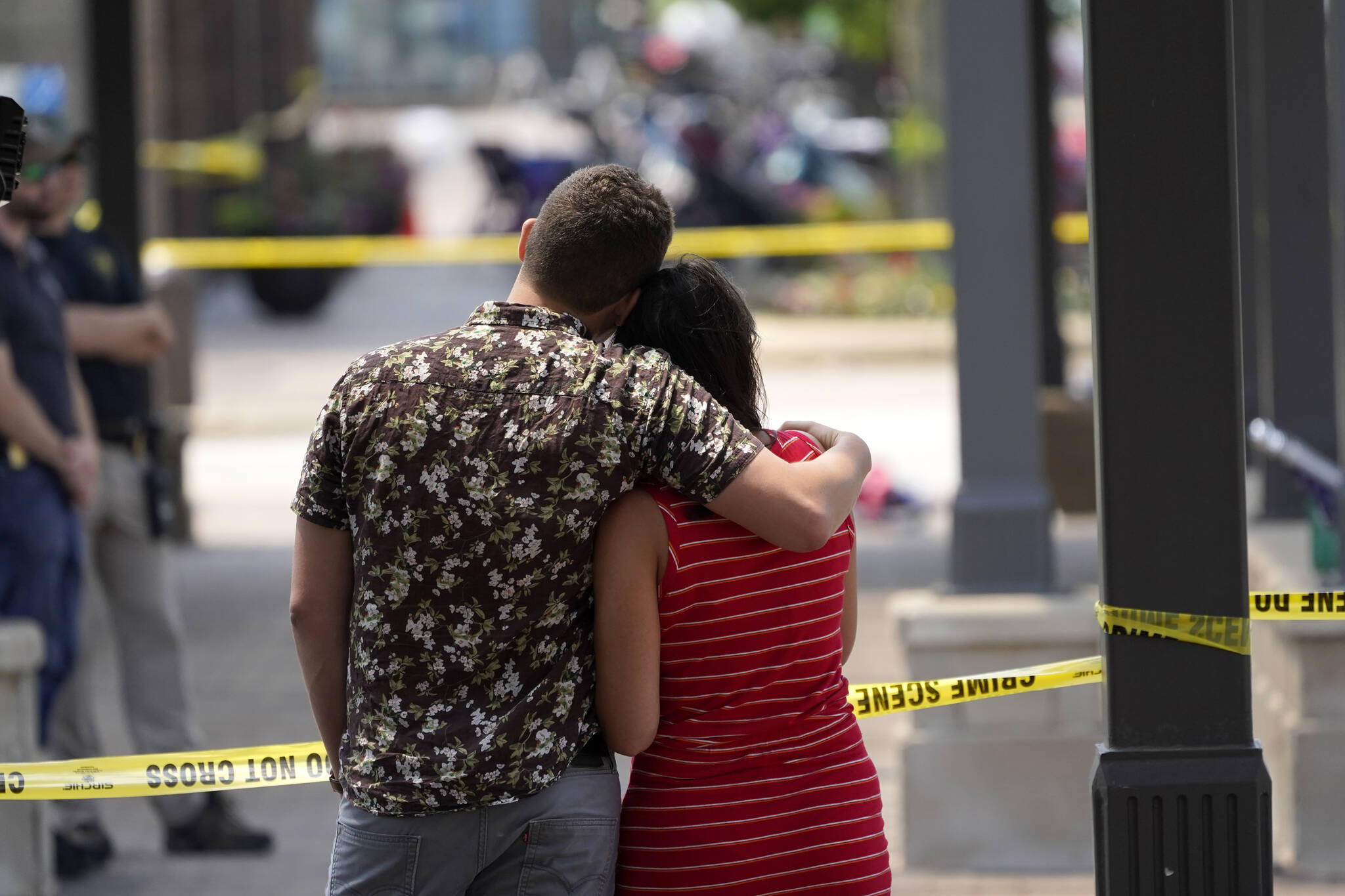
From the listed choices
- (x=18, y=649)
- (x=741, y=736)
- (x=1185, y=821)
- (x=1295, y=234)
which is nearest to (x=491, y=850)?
(x=741, y=736)

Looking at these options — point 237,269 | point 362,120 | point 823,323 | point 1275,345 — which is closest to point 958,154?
point 1275,345

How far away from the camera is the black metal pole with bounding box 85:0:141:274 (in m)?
8.97

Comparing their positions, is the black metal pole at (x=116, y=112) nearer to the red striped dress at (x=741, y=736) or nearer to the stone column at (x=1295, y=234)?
the stone column at (x=1295, y=234)

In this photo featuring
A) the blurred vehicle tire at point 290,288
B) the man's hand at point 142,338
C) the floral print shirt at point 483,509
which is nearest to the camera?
the floral print shirt at point 483,509

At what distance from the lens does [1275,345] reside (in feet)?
21.9

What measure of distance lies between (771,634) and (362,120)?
28037 millimetres

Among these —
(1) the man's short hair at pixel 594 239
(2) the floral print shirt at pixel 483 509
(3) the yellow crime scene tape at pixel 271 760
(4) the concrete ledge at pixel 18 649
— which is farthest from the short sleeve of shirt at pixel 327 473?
(4) the concrete ledge at pixel 18 649

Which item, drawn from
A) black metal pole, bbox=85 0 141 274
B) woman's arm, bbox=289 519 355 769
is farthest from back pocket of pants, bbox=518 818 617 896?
black metal pole, bbox=85 0 141 274

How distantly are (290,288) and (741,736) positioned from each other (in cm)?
1787

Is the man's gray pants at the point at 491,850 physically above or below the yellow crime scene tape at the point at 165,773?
above

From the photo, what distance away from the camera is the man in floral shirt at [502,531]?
243 centimetres

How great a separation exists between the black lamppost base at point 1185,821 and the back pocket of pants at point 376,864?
1142mm

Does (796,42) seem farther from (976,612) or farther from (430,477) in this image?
(430,477)

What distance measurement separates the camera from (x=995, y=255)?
18.0 feet
